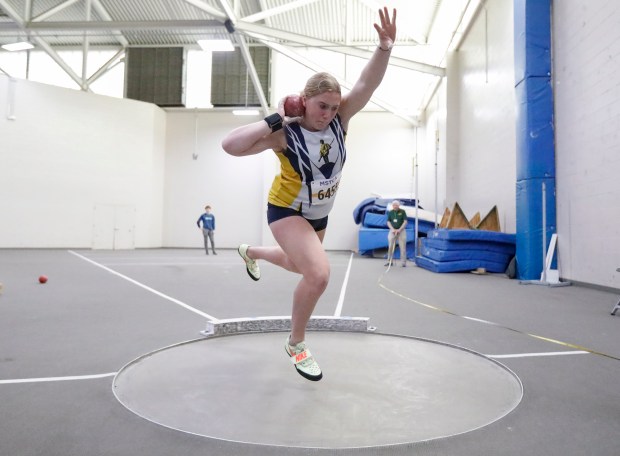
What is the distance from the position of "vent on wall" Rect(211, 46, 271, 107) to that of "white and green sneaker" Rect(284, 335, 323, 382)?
17.1 metres

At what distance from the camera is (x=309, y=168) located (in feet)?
7.32

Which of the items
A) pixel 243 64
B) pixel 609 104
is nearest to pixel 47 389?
pixel 609 104

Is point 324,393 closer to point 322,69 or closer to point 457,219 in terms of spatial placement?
point 457,219

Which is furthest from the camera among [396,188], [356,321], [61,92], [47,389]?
[396,188]

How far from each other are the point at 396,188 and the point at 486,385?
16.3 metres

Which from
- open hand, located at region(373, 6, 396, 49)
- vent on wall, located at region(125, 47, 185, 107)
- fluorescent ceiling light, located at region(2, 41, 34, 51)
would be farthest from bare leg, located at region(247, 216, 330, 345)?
vent on wall, located at region(125, 47, 185, 107)

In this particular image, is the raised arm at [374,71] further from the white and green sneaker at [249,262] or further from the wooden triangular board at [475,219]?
the wooden triangular board at [475,219]

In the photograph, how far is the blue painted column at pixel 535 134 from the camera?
704 centimetres

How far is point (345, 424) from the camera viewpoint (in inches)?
66.5

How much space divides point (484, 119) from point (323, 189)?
30.8 ft

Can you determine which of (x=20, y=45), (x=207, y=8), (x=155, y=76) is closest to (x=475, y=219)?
(x=207, y=8)

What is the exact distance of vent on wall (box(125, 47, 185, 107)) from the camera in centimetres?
1838

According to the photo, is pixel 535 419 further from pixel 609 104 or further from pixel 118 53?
pixel 118 53

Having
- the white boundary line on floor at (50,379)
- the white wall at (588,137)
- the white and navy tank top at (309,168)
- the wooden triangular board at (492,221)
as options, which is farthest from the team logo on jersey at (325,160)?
the wooden triangular board at (492,221)
